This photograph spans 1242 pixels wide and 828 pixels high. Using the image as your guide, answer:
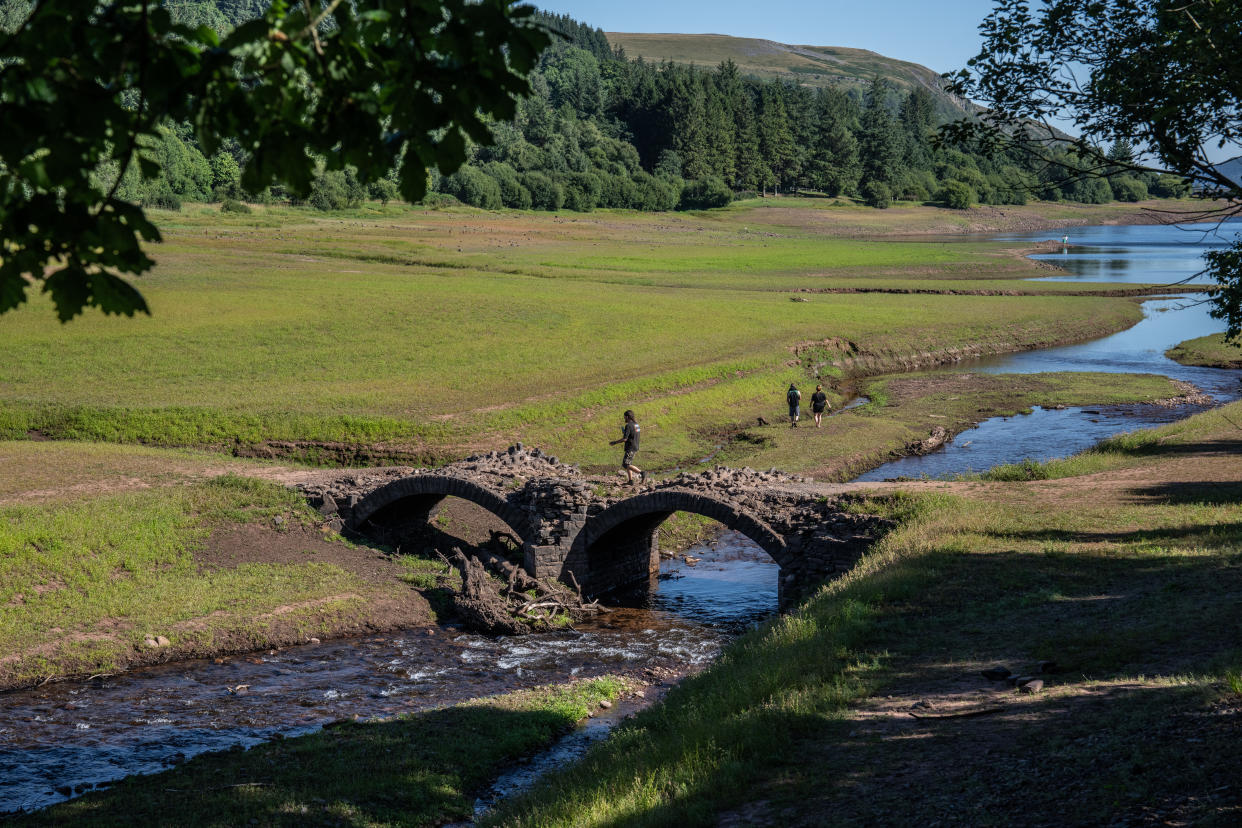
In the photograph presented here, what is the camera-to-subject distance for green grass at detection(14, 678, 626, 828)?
1555 centimetres

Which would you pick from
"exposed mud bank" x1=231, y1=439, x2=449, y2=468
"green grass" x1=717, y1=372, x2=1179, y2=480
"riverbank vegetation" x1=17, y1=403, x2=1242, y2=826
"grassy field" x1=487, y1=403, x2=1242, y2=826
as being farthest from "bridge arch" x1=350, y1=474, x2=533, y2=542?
"green grass" x1=717, y1=372, x2=1179, y2=480

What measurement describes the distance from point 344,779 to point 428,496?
646 inches

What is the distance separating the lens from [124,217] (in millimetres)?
6367

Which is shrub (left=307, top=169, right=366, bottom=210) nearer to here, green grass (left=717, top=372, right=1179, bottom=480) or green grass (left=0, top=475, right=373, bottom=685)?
green grass (left=717, top=372, right=1179, bottom=480)

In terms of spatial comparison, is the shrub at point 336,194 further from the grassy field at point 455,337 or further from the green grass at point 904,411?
the green grass at point 904,411

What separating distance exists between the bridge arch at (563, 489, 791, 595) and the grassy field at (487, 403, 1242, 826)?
17.2 feet

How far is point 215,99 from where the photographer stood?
6.45m

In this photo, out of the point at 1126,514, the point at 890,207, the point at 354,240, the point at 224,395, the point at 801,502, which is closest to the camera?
the point at 1126,514

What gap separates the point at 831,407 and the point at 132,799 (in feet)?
138

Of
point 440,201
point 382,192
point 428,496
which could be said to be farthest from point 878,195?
point 428,496

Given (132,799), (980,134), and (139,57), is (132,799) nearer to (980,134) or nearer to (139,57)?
(139,57)

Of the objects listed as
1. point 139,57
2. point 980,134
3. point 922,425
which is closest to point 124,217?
point 139,57

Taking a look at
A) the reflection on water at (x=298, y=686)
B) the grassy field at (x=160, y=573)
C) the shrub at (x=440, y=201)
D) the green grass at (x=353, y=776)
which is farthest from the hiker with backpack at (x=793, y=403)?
the shrub at (x=440, y=201)

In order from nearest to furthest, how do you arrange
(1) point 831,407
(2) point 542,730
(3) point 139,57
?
Result: (3) point 139,57 → (2) point 542,730 → (1) point 831,407
